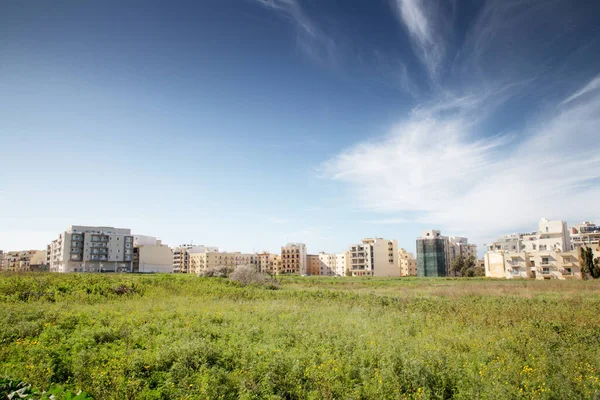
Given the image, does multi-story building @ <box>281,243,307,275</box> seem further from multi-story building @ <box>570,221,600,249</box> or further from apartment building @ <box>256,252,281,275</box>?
multi-story building @ <box>570,221,600,249</box>

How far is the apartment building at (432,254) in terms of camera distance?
111312 mm

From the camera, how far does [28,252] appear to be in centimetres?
14950

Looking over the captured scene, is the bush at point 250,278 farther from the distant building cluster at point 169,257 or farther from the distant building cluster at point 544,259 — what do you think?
the distant building cluster at point 544,259

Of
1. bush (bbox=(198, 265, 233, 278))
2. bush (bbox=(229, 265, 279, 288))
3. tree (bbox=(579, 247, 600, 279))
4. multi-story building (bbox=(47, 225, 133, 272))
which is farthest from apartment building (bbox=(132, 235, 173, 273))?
tree (bbox=(579, 247, 600, 279))

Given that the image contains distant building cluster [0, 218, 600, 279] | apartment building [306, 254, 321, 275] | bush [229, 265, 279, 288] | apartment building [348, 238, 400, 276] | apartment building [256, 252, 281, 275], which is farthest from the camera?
apartment building [306, 254, 321, 275]

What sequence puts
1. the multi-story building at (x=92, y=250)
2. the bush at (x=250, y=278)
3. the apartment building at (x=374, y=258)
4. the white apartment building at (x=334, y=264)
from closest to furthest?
1. the bush at (x=250, y=278)
2. the multi-story building at (x=92, y=250)
3. the apartment building at (x=374, y=258)
4. the white apartment building at (x=334, y=264)

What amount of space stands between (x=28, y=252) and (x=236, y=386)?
180019 mm

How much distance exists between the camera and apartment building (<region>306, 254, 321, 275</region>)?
139 metres

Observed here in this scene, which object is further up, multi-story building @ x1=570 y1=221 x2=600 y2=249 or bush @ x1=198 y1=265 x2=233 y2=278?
multi-story building @ x1=570 y1=221 x2=600 y2=249

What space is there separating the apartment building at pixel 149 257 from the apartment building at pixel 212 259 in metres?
9.37

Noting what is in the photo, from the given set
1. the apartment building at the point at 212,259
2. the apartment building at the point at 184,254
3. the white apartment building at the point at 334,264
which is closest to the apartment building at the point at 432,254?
the white apartment building at the point at 334,264

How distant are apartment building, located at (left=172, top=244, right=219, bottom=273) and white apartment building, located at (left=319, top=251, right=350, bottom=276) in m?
40.1

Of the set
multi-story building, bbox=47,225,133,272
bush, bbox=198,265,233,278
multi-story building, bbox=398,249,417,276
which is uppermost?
multi-story building, bbox=47,225,133,272

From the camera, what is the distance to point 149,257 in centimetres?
11212
